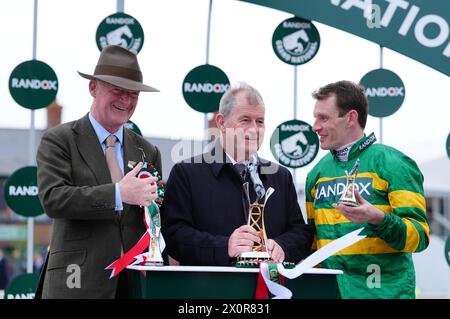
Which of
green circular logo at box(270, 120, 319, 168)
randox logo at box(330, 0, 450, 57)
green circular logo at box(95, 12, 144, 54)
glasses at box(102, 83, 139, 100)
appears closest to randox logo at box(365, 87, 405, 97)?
randox logo at box(330, 0, 450, 57)

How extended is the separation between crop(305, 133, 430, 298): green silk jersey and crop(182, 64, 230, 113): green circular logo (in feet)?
5.90

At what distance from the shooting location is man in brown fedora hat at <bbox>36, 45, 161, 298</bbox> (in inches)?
94.7

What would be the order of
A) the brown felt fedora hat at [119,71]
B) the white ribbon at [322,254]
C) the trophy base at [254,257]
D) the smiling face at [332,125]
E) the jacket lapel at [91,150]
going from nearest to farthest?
the white ribbon at [322,254]
the trophy base at [254,257]
the jacket lapel at [91,150]
the brown felt fedora hat at [119,71]
the smiling face at [332,125]

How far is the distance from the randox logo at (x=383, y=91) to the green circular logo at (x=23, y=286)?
2.47 meters

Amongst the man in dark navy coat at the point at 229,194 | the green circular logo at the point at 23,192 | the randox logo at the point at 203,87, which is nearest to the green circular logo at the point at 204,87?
the randox logo at the point at 203,87

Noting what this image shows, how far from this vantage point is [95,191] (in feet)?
7.91

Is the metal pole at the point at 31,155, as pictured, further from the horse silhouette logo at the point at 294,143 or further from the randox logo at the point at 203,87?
the horse silhouette logo at the point at 294,143

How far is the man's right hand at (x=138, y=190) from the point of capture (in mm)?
2357

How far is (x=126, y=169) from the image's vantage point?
2658mm

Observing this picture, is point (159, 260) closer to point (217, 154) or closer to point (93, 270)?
point (93, 270)

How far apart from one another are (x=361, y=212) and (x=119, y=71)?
1.09 meters

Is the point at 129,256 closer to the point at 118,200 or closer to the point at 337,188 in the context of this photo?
the point at 118,200

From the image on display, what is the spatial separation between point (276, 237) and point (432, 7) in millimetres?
2209

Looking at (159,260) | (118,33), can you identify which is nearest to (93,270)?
(159,260)
